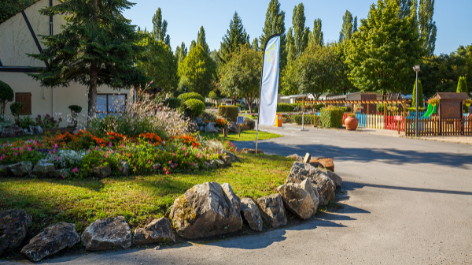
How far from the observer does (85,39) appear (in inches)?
677

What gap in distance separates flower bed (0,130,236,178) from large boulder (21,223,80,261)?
211 cm

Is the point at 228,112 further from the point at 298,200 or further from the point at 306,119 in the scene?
the point at 298,200

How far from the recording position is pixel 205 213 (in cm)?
428

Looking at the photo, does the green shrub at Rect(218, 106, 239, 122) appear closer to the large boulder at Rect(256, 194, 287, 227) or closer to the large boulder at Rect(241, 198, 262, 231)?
the large boulder at Rect(256, 194, 287, 227)

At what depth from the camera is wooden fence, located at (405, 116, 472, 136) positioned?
19.0 meters

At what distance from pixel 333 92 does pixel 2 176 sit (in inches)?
1999

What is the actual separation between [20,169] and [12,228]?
256 centimetres

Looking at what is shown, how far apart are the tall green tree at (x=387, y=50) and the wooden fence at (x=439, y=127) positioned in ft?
66.6

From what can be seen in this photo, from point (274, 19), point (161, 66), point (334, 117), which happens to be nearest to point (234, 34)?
point (274, 19)

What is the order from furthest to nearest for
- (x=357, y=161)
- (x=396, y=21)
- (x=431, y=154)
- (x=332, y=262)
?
(x=396, y=21) → (x=431, y=154) → (x=357, y=161) → (x=332, y=262)

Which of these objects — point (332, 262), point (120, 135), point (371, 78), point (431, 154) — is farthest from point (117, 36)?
point (371, 78)

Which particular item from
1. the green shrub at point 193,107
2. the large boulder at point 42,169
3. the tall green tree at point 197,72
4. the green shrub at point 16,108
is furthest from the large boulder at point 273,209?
the tall green tree at point 197,72

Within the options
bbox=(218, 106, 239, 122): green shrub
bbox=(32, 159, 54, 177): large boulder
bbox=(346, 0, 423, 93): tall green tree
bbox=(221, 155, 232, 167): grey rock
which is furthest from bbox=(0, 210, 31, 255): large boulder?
bbox=(346, 0, 423, 93): tall green tree

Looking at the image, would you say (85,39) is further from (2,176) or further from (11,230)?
(11,230)
